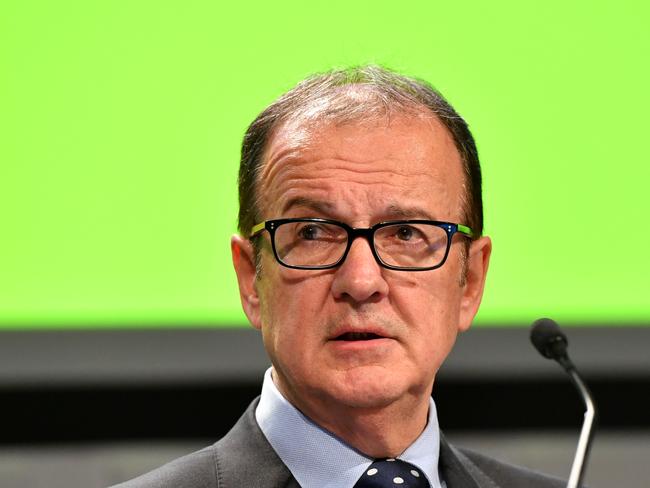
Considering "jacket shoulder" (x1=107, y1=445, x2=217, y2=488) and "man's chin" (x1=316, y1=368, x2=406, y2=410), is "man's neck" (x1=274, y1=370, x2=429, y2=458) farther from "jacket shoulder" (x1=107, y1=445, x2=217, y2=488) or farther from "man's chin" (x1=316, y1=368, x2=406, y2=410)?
"jacket shoulder" (x1=107, y1=445, x2=217, y2=488)

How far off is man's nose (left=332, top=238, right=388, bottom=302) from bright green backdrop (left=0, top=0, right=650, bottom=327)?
4.21 ft

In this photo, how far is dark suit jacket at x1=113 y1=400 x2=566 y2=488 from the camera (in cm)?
208

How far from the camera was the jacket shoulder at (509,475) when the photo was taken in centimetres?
234

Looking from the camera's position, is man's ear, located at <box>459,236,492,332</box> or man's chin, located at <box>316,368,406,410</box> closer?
man's chin, located at <box>316,368,406,410</box>

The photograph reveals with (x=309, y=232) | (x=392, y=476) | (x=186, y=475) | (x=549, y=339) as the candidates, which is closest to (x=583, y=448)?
(x=549, y=339)

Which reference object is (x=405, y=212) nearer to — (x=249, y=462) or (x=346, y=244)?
(x=346, y=244)

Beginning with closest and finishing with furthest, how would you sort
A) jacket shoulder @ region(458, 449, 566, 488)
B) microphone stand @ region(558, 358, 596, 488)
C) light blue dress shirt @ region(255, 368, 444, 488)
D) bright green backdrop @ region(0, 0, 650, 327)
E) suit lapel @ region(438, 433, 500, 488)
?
1. microphone stand @ region(558, 358, 596, 488)
2. light blue dress shirt @ region(255, 368, 444, 488)
3. suit lapel @ region(438, 433, 500, 488)
4. jacket shoulder @ region(458, 449, 566, 488)
5. bright green backdrop @ region(0, 0, 650, 327)

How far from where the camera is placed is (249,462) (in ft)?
6.90

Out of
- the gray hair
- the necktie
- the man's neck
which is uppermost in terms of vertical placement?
the gray hair

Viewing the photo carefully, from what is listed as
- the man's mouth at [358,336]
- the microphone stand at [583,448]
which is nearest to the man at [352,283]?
the man's mouth at [358,336]

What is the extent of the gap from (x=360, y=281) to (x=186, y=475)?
0.47 metres

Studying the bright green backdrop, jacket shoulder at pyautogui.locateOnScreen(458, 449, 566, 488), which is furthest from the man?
the bright green backdrop

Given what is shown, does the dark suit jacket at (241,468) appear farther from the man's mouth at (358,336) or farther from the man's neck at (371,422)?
the man's mouth at (358,336)

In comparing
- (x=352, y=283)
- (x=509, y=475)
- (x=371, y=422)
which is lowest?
(x=509, y=475)
